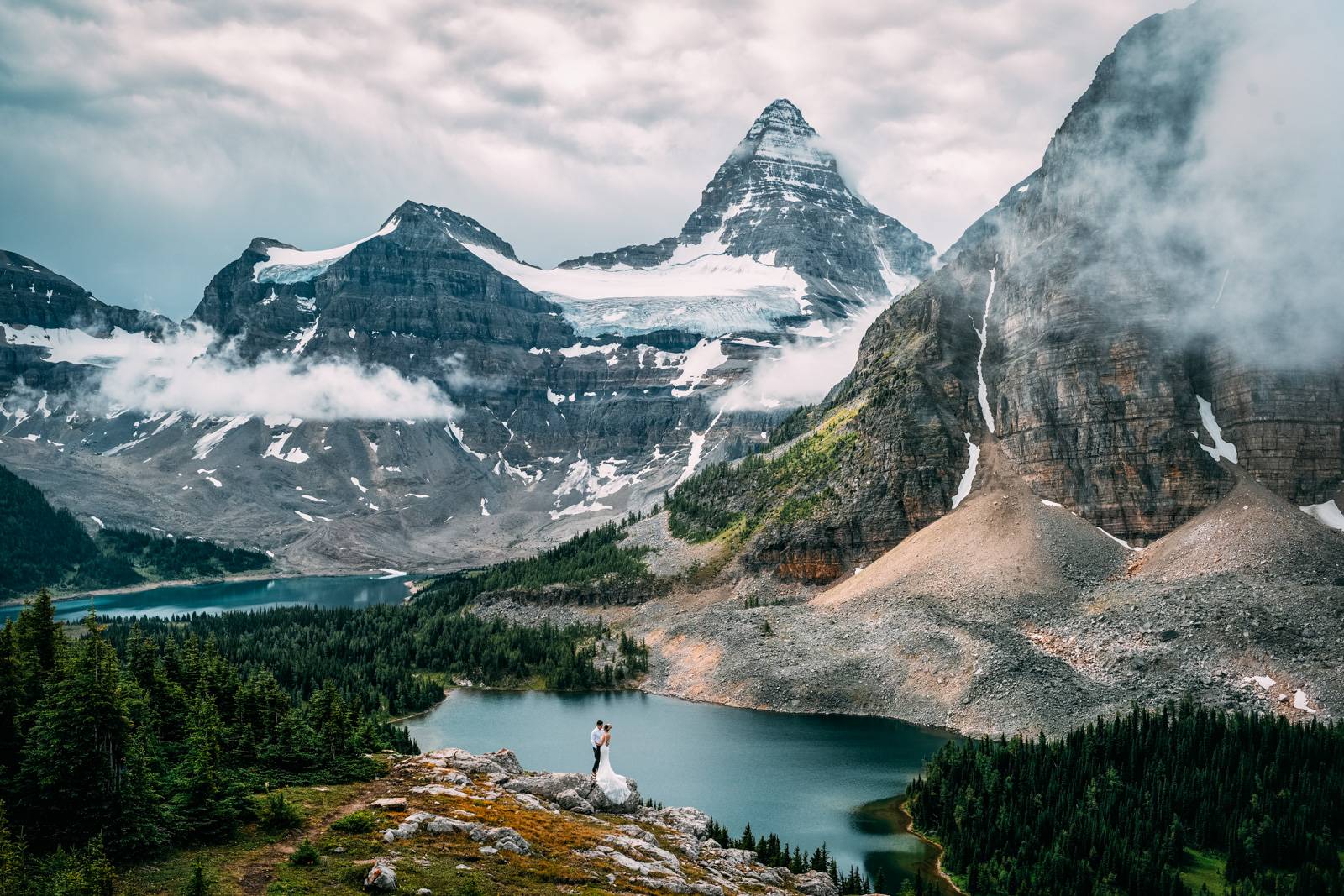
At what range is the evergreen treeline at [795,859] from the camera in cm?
5700

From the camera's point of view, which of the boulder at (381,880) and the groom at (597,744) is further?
the groom at (597,744)

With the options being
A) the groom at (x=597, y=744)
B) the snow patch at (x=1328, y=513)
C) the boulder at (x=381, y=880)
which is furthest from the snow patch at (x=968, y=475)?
the boulder at (x=381, y=880)

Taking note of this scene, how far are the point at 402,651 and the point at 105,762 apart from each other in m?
112

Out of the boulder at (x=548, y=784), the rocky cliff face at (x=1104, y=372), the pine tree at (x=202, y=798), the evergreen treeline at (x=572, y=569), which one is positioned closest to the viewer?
the pine tree at (x=202, y=798)

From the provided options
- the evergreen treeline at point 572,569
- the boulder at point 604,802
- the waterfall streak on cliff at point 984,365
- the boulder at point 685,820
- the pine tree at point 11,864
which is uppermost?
the waterfall streak on cliff at point 984,365

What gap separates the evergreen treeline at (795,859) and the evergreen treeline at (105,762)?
20920 millimetres

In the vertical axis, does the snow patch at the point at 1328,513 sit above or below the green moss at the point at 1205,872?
above

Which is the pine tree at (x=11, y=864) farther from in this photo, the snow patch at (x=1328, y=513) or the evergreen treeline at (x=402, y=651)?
the snow patch at (x=1328, y=513)

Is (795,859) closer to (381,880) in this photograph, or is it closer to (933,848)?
(933,848)

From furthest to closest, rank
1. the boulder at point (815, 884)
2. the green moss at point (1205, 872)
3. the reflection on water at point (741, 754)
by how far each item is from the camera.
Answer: the reflection on water at point (741, 754)
the green moss at point (1205, 872)
the boulder at point (815, 884)

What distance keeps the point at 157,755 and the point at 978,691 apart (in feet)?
257

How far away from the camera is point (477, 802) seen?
143 feet

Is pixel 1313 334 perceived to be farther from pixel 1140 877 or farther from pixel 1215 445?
pixel 1140 877

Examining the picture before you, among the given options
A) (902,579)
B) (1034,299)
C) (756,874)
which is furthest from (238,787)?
(1034,299)
